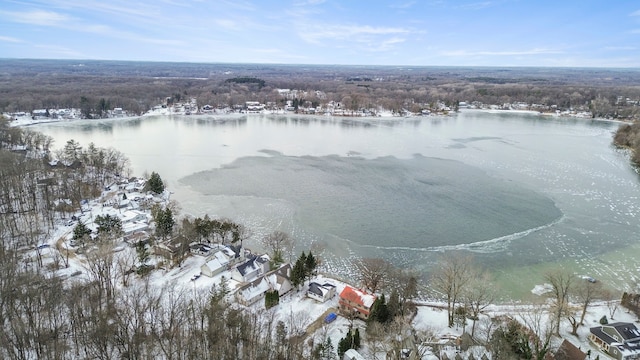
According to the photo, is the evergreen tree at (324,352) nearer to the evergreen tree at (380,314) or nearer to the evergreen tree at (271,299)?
the evergreen tree at (380,314)

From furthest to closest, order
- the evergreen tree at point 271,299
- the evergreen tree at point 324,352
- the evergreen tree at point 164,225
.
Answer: the evergreen tree at point 164,225
the evergreen tree at point 271,299
the evergreen tree at point 324,352

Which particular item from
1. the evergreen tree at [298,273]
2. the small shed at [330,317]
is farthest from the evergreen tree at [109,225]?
the small shed at [330,317]

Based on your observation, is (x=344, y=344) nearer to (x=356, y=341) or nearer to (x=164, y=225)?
(x=356, y=341)

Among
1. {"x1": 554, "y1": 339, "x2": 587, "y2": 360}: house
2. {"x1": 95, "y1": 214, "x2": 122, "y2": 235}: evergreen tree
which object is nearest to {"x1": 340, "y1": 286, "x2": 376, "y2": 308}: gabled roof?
{"x1": 554, "y1": 339, "x2": 587, "y2": 360}: house

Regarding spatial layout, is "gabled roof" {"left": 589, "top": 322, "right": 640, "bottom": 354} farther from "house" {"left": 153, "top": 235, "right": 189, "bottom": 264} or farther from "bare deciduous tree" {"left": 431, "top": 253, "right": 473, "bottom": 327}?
"house" {"left": 153, "top": 235, "right": 189, "bottom": 264}

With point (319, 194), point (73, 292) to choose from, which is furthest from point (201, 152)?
point (73, 292)
